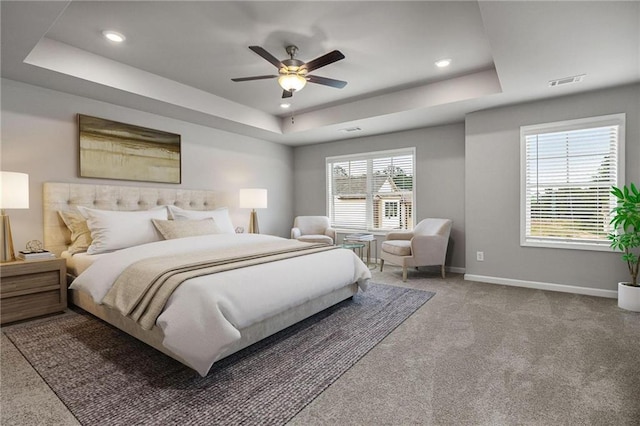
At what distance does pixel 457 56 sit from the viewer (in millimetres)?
3236

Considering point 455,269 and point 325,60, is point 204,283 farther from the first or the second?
point 455,269

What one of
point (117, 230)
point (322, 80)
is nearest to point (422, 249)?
point (322, 80)

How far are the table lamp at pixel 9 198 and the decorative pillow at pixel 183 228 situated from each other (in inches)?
42.9

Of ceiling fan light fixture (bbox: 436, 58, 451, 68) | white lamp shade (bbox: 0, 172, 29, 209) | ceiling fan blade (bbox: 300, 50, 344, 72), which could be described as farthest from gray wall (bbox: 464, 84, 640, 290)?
white lamp shade (bbox: 0, 172, 29, 209)

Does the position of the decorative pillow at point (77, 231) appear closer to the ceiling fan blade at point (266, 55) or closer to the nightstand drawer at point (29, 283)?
the nightstand drawer at point (29, 283)

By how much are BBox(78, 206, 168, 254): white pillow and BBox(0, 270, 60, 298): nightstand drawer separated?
1.23 feet

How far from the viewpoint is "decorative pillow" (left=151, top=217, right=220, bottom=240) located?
343 cm

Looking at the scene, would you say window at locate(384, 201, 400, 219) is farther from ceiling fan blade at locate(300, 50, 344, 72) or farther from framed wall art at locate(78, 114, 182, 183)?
framed wall art at locate(78, 114, 182, 183)

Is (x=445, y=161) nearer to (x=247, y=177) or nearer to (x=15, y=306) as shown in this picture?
(x=247, y=177)

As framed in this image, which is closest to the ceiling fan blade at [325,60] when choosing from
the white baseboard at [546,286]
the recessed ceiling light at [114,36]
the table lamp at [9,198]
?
the recessed ceiling light at [114,36]

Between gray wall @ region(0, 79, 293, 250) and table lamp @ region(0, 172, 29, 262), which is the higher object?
gray wall @ region(0, 79, 293, 250)

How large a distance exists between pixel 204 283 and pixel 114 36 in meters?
2.43

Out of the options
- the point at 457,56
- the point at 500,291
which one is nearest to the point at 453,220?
the point at 500,291

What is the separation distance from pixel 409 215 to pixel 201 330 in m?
4.33
